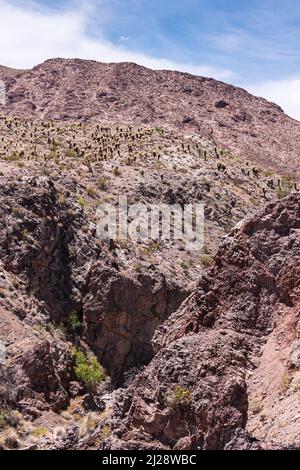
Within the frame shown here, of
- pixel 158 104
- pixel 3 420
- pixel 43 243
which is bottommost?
pixel 3 420

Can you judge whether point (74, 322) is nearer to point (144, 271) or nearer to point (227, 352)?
point (144, 271)

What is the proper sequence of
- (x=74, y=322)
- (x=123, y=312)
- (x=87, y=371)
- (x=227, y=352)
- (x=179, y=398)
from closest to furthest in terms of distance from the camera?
(x=179, y=398)
(x=227, y=352)
(x=87, y=371)
(x=74, y=322)
(x=123, y=312)

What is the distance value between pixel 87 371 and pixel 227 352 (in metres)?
21.7

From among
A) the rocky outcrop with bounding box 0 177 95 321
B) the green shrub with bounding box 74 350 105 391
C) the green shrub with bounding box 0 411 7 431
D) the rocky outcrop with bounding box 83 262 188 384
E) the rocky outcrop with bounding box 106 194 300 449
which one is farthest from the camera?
the rocky outcrop with bounding box 83 262 188 384

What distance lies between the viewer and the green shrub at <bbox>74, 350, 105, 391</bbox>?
34562mm

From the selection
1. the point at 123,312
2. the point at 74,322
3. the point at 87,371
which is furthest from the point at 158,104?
the point at 87,371

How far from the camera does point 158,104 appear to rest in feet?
320

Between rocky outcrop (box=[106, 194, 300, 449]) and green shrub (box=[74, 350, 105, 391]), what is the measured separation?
56.6 ft

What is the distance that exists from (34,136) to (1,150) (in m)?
10.3

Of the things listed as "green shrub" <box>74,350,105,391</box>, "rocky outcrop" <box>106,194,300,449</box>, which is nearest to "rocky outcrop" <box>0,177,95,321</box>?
"green shrub" <box>74,350,105,391</box>

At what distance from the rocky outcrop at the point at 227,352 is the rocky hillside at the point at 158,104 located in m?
68.1

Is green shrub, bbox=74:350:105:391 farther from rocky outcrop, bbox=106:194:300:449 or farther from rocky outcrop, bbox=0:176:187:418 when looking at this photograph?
rocky outcrop, bbox=106:194:300:449

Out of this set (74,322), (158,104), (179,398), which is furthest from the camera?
(158,104)

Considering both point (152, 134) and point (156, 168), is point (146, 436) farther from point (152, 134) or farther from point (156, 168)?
point (152, 134)
